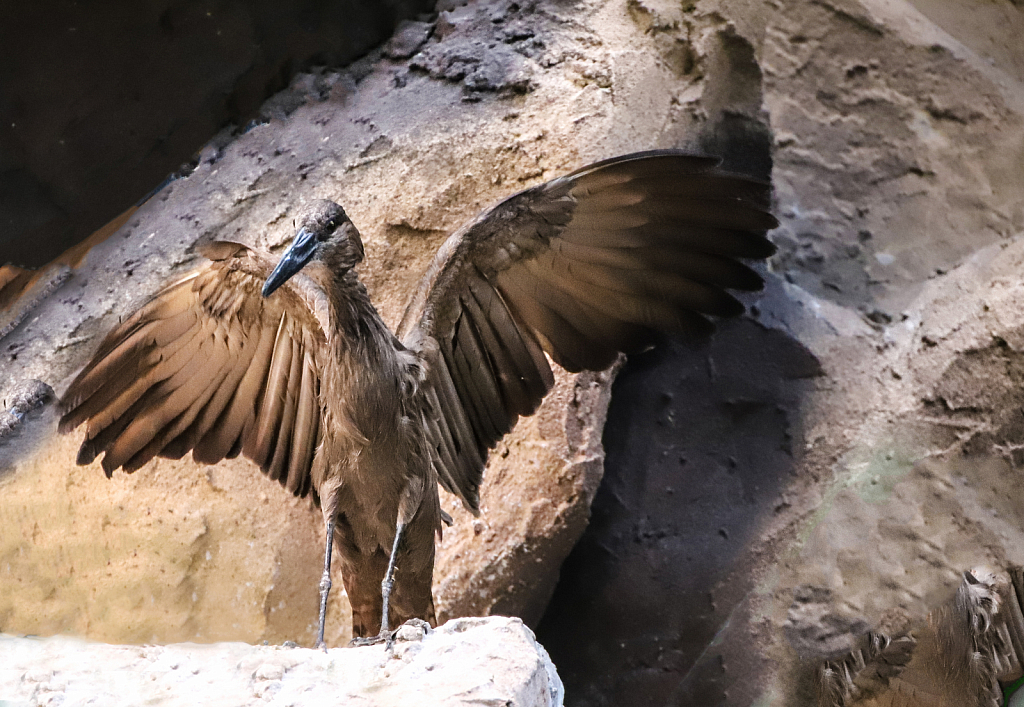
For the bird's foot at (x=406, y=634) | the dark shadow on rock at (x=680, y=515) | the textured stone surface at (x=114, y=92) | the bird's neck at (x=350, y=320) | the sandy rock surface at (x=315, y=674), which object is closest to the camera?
the sandy rock surface at (x=315, y=674)

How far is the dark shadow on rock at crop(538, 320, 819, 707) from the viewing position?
2189 mm

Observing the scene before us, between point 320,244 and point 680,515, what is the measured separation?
3.66 feet

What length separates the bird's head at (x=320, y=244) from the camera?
Result: 1.54m

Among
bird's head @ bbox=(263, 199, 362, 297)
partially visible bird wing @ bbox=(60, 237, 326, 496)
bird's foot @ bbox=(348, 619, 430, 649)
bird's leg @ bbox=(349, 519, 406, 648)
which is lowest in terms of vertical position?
bird's leg @ bbox=(349, 519, 406, 648)

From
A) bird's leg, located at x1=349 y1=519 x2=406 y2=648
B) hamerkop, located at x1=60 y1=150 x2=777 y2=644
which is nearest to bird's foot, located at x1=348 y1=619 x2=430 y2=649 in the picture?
bird's leg, located at x1=349 y1=519 x2=406 y2=648

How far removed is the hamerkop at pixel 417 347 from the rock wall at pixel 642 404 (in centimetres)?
24

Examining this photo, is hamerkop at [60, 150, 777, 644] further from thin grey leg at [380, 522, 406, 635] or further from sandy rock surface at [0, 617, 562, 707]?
sandy rock surface at [0, 617, 562, 707]

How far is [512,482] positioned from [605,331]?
17.0 inches

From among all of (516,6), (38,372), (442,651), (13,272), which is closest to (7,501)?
(38,372)

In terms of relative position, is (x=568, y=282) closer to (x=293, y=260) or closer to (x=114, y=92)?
(x=293, y=260)

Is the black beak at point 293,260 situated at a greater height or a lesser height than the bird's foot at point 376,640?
greater

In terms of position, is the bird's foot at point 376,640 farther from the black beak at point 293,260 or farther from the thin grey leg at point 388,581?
the black beak at point 293,260

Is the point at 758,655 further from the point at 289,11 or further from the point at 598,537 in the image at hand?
the point at 289,11

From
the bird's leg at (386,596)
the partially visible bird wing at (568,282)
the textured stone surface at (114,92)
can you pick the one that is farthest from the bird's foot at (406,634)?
the textured stone surface at (114,92)
